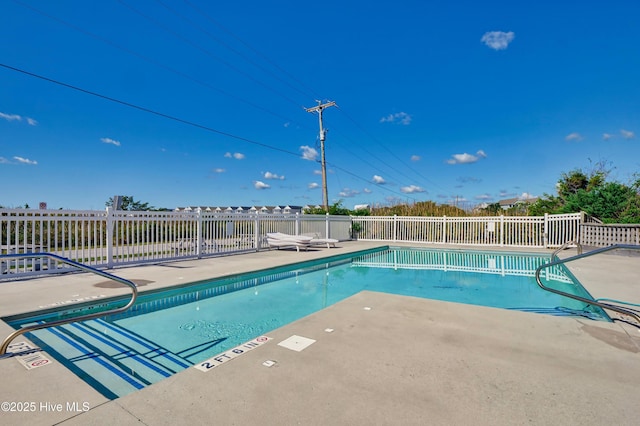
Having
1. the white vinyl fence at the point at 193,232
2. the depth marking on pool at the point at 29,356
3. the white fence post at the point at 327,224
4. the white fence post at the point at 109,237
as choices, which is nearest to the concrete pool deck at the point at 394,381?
the depth marking on pool at the point at 29,356

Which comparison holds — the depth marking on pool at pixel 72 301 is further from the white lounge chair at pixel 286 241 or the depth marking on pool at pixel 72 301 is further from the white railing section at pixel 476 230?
the white railing section at pixel 476 230

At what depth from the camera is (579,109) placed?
13.3 m

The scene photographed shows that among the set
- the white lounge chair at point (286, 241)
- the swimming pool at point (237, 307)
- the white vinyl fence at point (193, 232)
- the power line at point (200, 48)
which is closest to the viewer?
the swimming pool at point (237, 307)

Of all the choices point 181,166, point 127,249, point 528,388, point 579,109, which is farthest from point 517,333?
point 181,166

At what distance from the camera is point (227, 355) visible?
7.73 feet

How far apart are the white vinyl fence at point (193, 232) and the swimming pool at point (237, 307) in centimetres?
122

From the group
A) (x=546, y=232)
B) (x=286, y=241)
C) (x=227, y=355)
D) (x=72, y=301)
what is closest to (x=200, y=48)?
(x=286, y=241)

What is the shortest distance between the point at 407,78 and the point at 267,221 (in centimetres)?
1079

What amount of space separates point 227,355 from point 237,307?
86.0 inches

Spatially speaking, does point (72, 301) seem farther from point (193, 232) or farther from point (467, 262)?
point (467, 262)

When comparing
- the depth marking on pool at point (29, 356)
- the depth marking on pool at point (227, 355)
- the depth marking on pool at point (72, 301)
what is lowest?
the depth marking on pool at point (72, 301)

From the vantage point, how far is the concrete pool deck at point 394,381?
1.60 meters

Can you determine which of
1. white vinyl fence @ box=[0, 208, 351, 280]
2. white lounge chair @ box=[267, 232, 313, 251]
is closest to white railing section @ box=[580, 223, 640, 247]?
white lounge chair @ box=[267, 232, 313, 251]

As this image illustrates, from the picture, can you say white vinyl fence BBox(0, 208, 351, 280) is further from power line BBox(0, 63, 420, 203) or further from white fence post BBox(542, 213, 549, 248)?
white fence post BBox(542, 213, 549, 248)
